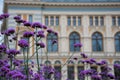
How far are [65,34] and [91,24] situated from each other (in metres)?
3.01

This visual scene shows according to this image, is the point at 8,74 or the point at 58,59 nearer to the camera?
the point at 8,74

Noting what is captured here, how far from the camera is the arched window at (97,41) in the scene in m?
37.3

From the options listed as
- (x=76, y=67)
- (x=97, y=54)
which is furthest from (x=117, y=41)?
(x=76, y=67)

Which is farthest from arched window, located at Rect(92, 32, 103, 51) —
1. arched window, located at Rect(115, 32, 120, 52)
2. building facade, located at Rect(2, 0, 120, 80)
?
arched window, located at Rect(115, 32, 120, 52)

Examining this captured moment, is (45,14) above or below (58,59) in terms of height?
above

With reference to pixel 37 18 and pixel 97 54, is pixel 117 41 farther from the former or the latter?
pixel 37 18

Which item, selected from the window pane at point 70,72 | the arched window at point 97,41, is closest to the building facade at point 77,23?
the arched window at point 97,41

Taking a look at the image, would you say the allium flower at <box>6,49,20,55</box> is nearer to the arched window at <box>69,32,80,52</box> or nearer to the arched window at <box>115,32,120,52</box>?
the arched window at <box>69,32,80,52</box>

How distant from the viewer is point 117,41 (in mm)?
37531

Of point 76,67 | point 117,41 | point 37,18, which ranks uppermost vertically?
point 37,18

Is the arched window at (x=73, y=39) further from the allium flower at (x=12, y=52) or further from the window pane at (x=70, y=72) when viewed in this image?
the allium flower at (x=12, y=52)

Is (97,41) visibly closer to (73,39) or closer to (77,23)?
(73,39)

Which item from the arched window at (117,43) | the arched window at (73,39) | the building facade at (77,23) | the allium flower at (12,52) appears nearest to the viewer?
the allium flower at (12,52)

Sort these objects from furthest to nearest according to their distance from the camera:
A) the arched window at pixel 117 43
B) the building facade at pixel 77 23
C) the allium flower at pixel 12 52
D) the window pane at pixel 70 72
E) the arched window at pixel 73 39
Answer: the arched window at pixel 117 43 < the arched window at pixel 73 39 < the building facade at pixel 77 23 < the window pane at pixel 70 72 < the allium flower at pixel 12 52
